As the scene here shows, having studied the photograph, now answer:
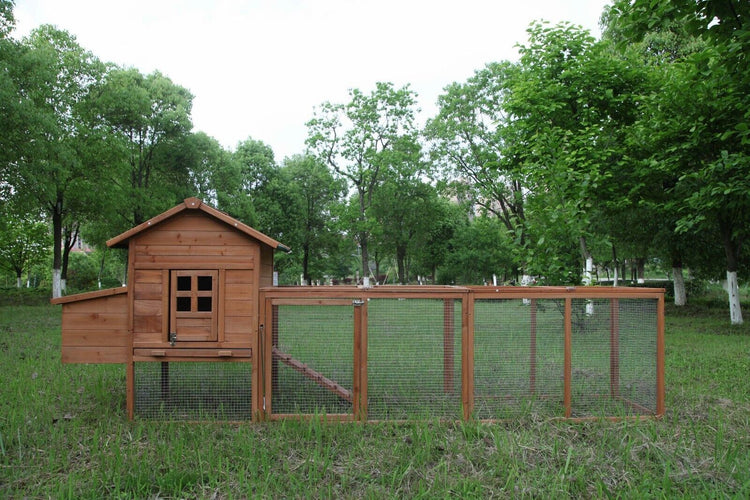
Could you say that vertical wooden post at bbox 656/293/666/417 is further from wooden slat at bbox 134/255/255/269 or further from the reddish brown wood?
wooden slat at bbox 134/255/255/269

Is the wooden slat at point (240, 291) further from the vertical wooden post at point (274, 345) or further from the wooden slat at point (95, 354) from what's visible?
the wooden slat at point (95, 354)

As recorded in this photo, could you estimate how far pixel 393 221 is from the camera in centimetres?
3812

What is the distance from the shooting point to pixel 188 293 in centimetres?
537

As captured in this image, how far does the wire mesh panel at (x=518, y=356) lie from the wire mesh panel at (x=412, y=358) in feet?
0.94

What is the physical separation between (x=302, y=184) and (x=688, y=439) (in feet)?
115

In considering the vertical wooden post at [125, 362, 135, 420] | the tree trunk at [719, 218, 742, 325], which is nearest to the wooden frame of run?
the vertical wooden post at [125, 362, 135, 420]

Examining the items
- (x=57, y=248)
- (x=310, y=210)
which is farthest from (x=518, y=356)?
(x=310, y=210)

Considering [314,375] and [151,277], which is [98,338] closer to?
[151,277]

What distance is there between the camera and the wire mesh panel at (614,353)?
557cm

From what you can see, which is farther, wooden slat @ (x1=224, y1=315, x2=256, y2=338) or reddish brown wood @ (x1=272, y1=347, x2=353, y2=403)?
reddish brown wood @ (x1=272, y1=347, x2=353, y2=403)

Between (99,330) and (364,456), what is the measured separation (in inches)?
125

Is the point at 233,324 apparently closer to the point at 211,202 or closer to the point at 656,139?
the point at 656,139

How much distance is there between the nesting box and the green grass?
728mm

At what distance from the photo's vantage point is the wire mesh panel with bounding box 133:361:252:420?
5449 millimetres
